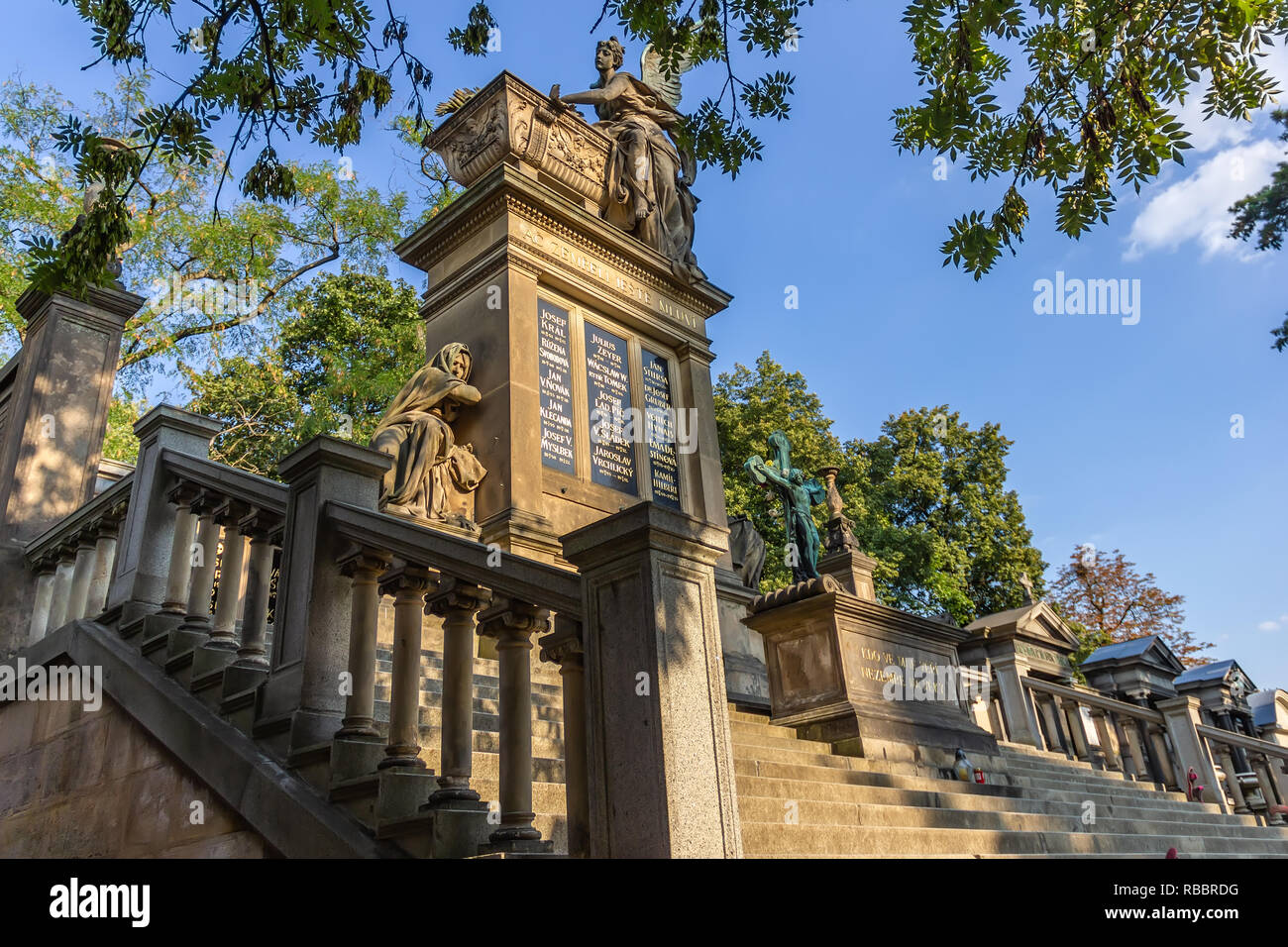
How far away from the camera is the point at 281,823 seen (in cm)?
420

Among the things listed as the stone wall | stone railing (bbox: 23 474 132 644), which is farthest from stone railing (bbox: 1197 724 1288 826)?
stone railing (bbox: 23 474 132 644)

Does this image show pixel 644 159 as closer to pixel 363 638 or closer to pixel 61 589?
pixel 61 589

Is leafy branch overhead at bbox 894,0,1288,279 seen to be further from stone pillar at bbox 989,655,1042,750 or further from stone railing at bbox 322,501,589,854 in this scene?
stone pillar at bbox 989,655,1042,750

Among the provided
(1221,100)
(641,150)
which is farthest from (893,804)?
(641,150)

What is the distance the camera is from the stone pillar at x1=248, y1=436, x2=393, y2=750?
184 inches

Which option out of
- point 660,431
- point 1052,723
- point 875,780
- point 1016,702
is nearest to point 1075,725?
point 1052,723

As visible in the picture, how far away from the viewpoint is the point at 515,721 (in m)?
3.78

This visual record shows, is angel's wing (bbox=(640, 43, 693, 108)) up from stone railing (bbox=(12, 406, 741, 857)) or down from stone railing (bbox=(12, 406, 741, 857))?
up

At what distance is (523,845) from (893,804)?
5081 millimetres

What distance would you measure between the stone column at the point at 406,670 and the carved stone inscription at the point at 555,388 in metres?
6.87

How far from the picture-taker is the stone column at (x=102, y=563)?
22.7ft

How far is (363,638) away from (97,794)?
2.27 metres

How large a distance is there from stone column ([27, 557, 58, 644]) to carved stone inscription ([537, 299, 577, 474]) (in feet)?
16.9

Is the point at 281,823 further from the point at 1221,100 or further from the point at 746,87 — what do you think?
the point at 1221,100
